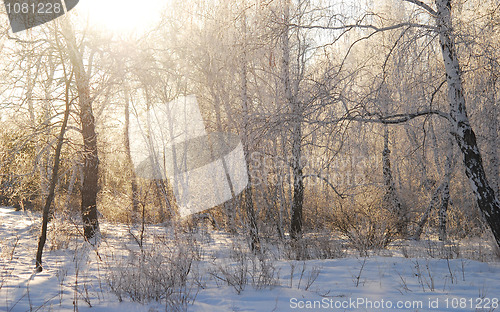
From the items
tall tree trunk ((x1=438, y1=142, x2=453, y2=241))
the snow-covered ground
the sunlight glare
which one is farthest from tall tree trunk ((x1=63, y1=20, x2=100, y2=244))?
tall tree trunk ((x1=438, y1=142, x2=453, y2=241))

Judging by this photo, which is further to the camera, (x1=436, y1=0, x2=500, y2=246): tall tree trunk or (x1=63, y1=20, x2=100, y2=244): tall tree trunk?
(x1=63, y1=20, x2=100, y2=244): tall tree trunk

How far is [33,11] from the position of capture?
18.4 feet

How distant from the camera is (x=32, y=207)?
16438 mm

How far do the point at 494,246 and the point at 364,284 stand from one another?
3.58 m

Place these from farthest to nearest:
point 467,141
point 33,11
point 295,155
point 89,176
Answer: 1. point 89,176
2. point 295,155
3. point 33,11
4. point 467,141

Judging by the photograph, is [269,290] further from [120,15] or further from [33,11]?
[120,15]

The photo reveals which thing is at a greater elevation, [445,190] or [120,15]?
[120,15]

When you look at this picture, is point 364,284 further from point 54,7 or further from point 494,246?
point 54,7

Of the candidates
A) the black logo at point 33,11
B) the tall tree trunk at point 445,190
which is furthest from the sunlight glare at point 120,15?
the tall tree trunk at point 445,190

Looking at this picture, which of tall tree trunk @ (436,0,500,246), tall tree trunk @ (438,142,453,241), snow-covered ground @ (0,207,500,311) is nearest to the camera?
snow-covered ground @ (0,207,500,311)

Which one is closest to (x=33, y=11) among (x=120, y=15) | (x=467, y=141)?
(x=120, y=15)

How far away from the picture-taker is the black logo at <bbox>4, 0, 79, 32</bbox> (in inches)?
230

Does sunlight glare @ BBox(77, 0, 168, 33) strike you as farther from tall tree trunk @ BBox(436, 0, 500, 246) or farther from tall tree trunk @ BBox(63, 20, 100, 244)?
tall tree trunk @ BBox(436, 0, 500, 246)

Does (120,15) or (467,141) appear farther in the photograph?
(120,15)
